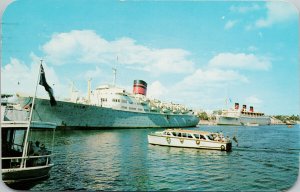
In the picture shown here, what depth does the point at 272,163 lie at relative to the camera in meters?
13.6

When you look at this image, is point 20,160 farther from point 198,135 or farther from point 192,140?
point 198,135

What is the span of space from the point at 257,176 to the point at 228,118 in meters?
45.5

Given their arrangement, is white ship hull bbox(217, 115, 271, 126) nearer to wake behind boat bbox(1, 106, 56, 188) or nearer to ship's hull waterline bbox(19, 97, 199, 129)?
ship's hull waterline bbox(19, 97, 199, 129)

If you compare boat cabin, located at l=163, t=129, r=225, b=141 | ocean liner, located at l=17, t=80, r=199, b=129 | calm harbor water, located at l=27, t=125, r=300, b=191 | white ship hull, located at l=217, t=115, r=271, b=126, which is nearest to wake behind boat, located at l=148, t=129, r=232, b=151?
boat cabin, located at l=163, t=129, r=225, b=141

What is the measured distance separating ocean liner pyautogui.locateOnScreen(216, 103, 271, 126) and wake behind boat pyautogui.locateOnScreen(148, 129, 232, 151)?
3608 centimetres

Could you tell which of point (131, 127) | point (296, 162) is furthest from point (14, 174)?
point (131, 127)

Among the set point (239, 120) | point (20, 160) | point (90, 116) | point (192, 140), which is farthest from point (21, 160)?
point (239, 120)

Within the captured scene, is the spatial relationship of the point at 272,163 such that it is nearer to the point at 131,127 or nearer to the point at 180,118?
the point at 131,127

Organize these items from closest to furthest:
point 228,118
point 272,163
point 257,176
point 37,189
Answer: point 37,189
point 257,176
point 272,163
point 228,118

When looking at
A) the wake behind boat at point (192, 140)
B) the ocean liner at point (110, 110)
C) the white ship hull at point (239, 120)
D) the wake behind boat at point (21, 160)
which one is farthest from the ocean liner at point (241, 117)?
the wake behind boat at point (21, 160)

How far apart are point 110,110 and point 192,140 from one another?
14.3 meters

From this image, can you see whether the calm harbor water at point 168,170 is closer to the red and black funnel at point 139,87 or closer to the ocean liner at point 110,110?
the ocean liner at point 110,110

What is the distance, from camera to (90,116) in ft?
96.1

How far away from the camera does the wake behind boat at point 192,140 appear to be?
17.8m
